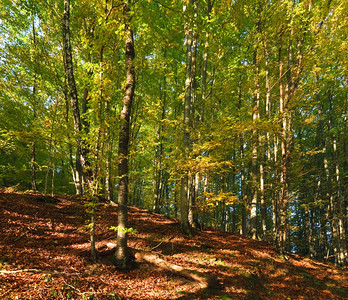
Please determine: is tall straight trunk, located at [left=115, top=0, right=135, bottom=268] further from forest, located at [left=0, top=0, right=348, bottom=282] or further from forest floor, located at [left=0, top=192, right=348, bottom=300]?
forest floor, located at [left=0, top=192, right=348, bottom=300]

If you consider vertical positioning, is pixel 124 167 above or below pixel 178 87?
below

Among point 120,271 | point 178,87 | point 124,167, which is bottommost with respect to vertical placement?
point 120,271

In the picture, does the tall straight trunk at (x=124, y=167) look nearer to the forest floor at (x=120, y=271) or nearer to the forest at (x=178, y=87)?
the forest at (x=178, y=87)

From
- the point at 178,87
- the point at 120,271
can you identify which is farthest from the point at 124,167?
the point at 178,87

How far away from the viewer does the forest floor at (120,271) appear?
347 cm

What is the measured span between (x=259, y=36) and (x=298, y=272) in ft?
38.0

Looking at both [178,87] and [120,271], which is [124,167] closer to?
[120,271]

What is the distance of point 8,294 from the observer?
9.11 ft

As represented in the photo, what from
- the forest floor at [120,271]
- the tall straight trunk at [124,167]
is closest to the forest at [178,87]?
the tall straight trunk at [124,167]

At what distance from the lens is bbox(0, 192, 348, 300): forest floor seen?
347 centimetres

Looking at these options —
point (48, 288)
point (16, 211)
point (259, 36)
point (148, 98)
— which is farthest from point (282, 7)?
point (16, 211)

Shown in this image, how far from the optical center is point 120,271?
181 inches

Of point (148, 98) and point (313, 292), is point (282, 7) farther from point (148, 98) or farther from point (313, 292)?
point (313, 292)

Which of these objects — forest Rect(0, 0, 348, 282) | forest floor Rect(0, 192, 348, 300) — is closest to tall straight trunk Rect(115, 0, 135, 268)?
forest Rect(0, 0, 348, 282)
